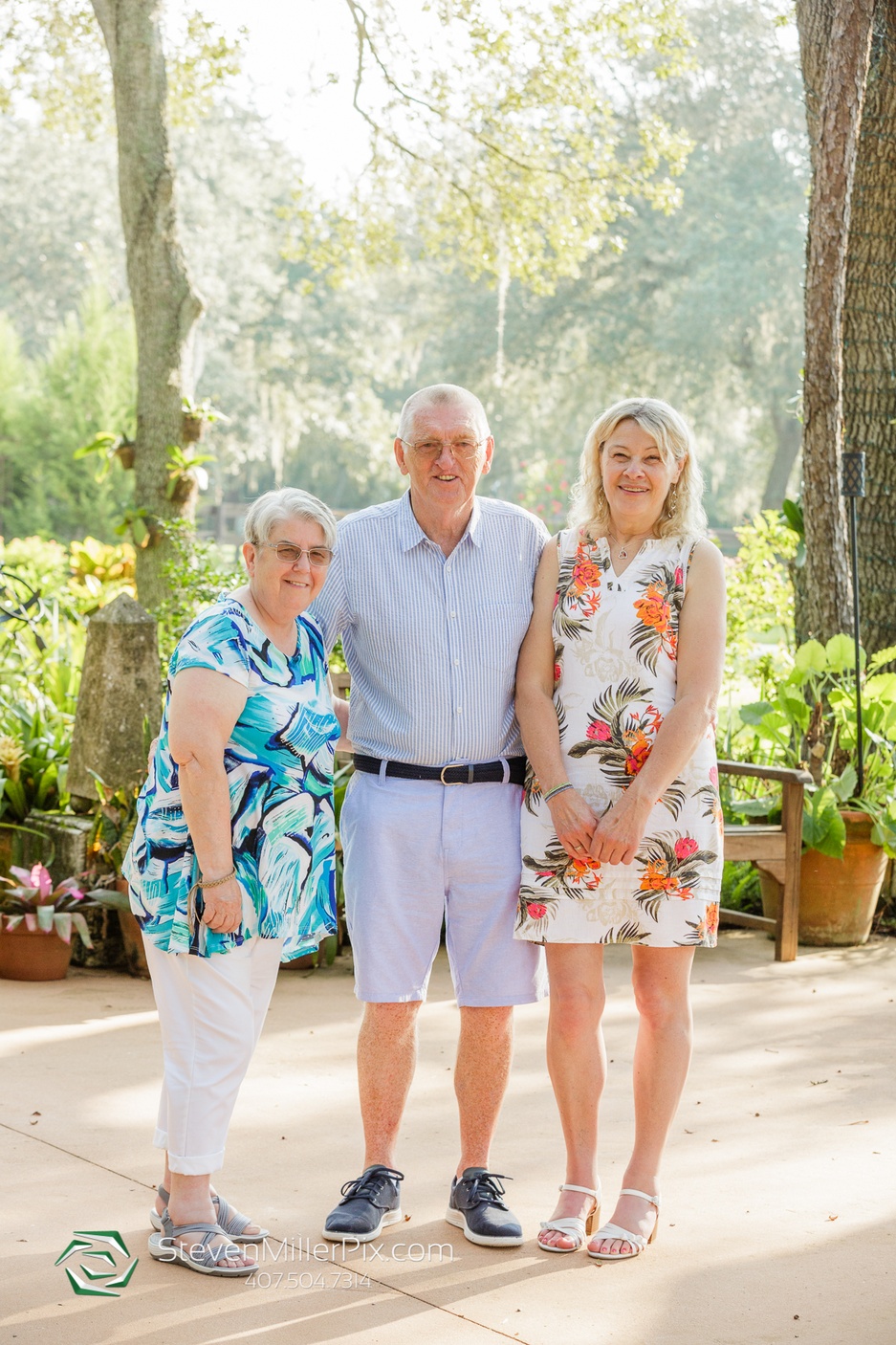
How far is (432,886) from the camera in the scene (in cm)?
293

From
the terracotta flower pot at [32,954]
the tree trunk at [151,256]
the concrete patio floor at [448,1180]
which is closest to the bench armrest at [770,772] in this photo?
the concrete patio floor at [448,1180]

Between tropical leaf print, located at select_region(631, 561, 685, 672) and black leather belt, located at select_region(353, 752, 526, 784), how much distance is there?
1.26 feet

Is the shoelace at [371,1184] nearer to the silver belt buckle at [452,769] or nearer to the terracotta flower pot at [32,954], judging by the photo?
the silver belt buckle at [452,769]

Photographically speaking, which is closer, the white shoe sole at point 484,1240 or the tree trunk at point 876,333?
the white shoe sole at point 484,1240

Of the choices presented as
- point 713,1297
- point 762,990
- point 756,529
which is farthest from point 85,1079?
point 756,529

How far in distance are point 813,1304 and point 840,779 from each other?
3284mm

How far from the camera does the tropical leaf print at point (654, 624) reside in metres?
2.85

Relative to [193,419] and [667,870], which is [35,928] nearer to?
[667,870]

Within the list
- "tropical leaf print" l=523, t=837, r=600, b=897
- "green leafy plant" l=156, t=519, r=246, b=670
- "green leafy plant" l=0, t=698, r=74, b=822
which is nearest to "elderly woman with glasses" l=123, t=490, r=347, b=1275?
"tropical leaf print" l=523, t=837, r=600, b=897

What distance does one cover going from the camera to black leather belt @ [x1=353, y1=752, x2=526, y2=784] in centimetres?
293

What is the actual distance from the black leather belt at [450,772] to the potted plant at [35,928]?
2308 mm

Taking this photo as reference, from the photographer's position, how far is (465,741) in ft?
9.61

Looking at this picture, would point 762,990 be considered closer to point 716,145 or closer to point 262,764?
point 262,764

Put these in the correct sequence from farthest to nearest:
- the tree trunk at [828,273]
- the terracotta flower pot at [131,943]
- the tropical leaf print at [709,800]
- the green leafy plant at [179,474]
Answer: the green leafy plant at [179,474], the tree trunk at [828,273], the terracotta flower pot at [131,943], the tropical leaf print at [709,800]
